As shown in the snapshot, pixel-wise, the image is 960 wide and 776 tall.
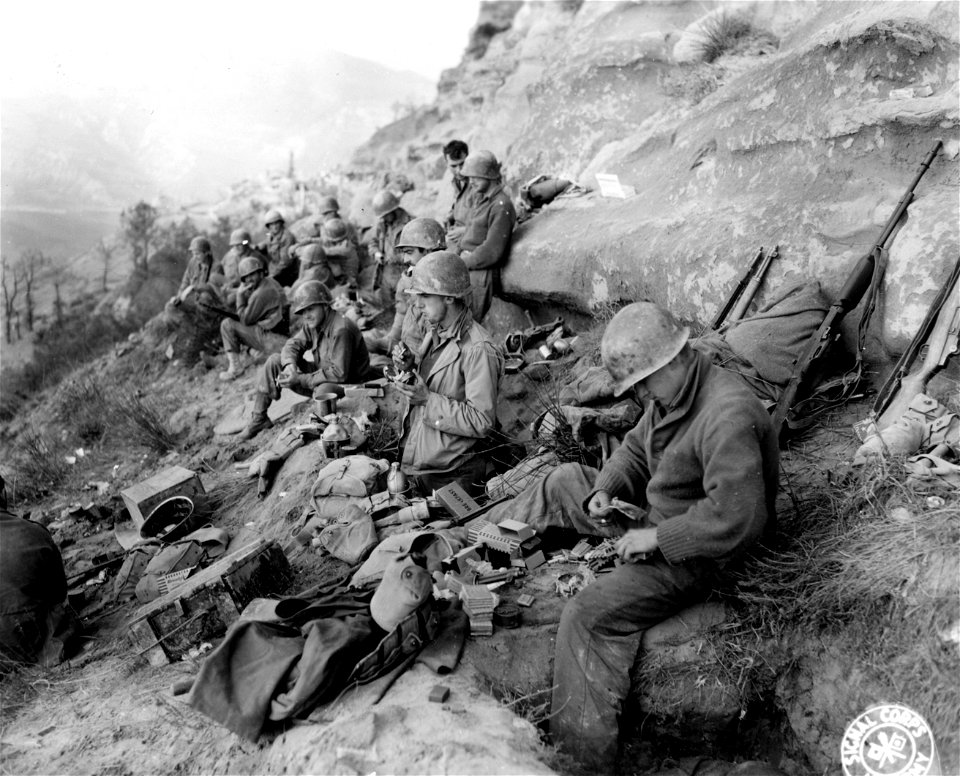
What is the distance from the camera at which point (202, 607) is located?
165 inches

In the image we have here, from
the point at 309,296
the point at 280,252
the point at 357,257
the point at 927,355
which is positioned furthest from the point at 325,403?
the point at 280,252

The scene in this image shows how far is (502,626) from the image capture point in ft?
12.1

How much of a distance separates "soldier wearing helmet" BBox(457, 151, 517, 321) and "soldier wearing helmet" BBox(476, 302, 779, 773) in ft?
15.5

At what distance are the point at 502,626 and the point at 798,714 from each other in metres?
1.41

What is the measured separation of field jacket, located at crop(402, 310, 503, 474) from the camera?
5109mm

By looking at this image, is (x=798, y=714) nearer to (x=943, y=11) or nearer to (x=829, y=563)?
(x=829, y=563)

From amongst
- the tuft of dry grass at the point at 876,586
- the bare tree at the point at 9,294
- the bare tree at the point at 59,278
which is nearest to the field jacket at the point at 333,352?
the tuft of dry grass at the point at 876,586

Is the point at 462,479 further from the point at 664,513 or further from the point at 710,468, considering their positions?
the point at 710,468

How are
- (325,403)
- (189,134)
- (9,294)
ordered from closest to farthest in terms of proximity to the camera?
(325,403) < (9,294) < (189,134)

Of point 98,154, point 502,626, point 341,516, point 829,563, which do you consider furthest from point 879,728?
point 98,154

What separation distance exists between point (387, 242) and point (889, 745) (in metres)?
8.70

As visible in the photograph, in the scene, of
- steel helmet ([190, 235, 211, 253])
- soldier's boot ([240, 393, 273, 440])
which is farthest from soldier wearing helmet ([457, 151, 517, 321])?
steel helmet ([190, 235, 211, 253])

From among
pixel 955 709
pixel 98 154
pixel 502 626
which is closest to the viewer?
pixel 955 709

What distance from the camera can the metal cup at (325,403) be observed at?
675cm
